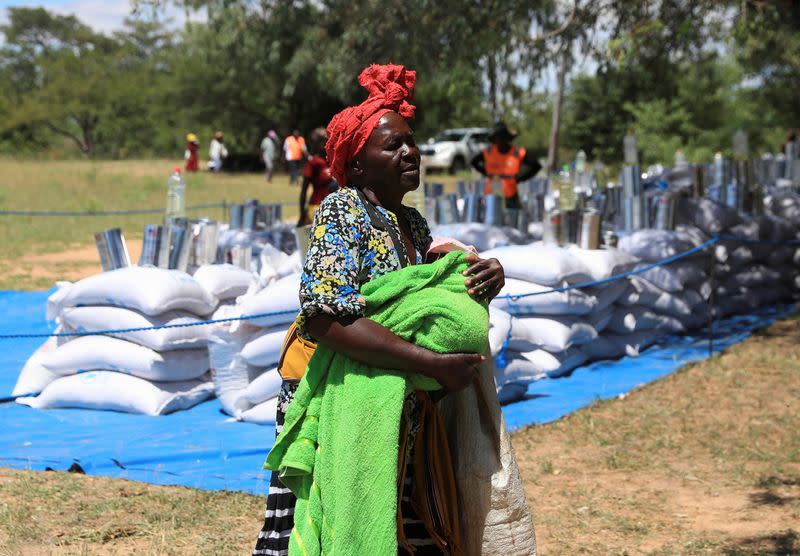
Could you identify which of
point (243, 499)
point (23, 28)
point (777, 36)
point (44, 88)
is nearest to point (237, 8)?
point (777, 36)

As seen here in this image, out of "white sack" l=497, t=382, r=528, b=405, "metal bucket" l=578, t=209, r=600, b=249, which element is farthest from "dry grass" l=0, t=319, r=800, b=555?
"metal bucket" l=578, t=209, r=600, b=249

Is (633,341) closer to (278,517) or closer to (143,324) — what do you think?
(143,324)

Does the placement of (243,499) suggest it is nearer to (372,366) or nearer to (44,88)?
(372,366)

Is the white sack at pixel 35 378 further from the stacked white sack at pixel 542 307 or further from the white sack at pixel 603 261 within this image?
the white sack at pixel 603 261

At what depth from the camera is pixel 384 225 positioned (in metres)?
2.33

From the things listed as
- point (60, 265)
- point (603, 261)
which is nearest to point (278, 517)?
point (603, 261)

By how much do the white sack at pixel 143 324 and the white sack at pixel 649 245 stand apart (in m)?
3.32

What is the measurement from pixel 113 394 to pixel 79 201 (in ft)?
47.9

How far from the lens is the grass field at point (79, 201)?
1177 cm

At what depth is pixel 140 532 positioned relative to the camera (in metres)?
3.67

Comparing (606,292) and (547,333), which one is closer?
(547,333)

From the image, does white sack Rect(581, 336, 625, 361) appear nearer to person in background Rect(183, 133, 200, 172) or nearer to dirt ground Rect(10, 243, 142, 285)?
dirt ground Rect(10, 243, 142, 285)

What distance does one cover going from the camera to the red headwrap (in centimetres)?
235

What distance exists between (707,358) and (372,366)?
5525mm
